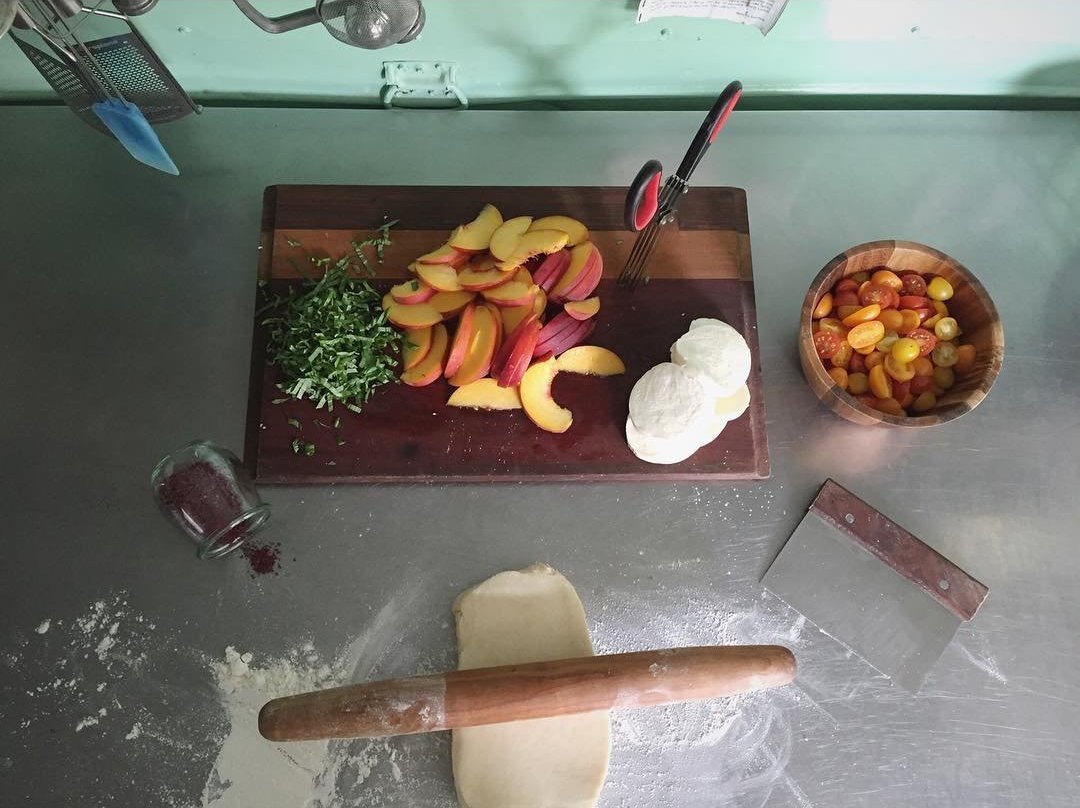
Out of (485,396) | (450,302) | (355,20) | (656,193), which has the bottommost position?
(485,396)

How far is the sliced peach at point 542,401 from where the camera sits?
1.11 m

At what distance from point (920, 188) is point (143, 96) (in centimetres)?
123

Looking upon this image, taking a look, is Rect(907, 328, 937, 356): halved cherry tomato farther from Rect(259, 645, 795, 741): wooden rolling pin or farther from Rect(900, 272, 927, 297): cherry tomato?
Rect(259, 645, 795, 741): wooden rolling pin

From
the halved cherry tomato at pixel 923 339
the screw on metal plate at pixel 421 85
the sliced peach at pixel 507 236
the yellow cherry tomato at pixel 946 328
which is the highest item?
the screw on metal plate at pixel 421 85

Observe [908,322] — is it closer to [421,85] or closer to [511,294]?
[511,294]

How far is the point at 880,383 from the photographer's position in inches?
43.1

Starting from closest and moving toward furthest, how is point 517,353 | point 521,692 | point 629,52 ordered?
point 521,692 → point 517,353 → point 629,52

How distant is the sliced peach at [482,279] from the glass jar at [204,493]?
404 mm

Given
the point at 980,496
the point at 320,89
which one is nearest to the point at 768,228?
the point at 980,496

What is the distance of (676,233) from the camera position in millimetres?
1213

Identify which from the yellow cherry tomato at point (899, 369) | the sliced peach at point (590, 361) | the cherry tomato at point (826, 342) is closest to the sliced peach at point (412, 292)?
the sliced peach at point (590, 361)

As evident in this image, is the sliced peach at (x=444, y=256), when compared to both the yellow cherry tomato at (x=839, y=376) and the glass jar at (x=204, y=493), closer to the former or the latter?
the glass jar at (x=204, y=493)

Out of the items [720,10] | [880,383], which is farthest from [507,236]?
[880,383]

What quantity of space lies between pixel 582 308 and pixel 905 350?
45 centimetres
